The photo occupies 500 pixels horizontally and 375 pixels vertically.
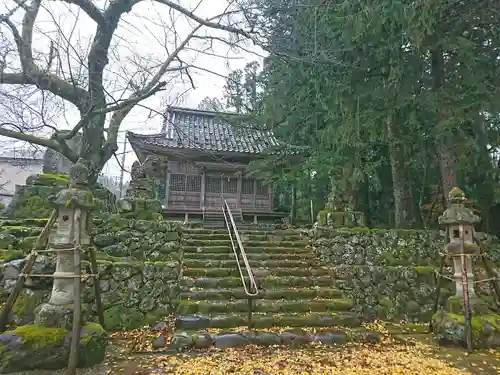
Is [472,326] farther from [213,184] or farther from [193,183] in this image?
[193,183]

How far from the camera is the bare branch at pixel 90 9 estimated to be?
5.82 meters

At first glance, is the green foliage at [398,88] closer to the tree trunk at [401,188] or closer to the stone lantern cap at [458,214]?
the tree trunk at [401,188]

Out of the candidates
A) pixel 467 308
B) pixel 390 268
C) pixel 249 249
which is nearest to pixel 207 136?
pixel 249 249

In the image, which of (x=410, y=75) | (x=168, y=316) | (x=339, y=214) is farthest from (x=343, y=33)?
(x=168, y=316)

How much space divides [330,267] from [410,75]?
429 centimetres

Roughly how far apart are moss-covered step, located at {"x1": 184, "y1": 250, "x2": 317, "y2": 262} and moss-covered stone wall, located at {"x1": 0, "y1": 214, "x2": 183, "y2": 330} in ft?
2.44

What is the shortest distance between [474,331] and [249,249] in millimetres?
4306

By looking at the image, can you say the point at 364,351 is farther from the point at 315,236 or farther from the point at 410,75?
the point at 410,75

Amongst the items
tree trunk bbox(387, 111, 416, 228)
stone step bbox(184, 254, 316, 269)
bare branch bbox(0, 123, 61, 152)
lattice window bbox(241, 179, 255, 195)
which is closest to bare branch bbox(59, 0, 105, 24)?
bare branch bbox(0, 123, 61, 152)

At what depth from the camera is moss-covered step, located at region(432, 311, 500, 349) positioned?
175 inches

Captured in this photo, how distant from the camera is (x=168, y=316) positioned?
5.23 meters

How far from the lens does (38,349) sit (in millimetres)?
3479

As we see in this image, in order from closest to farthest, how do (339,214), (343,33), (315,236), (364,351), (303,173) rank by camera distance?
(364,351)
(343,33)
(339,214)
(315,236)
(303,173)

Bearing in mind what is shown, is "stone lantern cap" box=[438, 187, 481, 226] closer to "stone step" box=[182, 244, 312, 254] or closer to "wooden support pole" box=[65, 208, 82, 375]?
"stone step" box=[182, 244, 312, 254]
